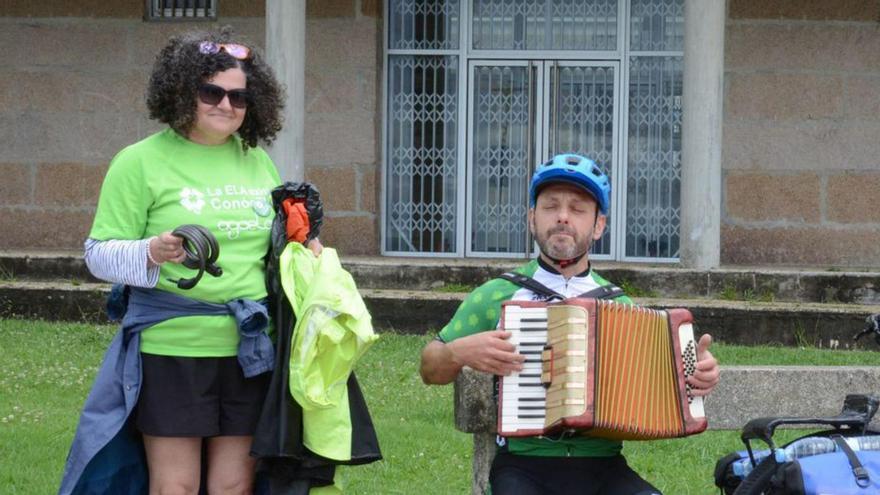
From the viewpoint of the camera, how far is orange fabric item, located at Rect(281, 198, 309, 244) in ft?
14.3

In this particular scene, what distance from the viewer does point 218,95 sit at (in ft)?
14.2

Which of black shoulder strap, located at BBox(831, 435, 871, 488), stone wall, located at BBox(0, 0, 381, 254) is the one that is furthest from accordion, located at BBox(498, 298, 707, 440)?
stone wall, located at BBox(0, 0, 381, 254)

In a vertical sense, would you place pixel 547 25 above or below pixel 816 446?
above

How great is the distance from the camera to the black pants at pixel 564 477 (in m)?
4.21

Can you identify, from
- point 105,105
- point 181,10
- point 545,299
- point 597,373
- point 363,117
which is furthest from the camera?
point 105,105

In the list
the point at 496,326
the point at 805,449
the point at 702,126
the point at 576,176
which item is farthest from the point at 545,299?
the point at 702,126

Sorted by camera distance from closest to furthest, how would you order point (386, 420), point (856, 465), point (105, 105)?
point (856, 465)
point (386, 420)
point (105, 105)

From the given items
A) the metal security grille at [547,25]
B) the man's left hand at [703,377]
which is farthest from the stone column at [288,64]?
the man's left hand at [703,377]

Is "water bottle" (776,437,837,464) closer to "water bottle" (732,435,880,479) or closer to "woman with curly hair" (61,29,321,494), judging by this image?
"water bottle" (732,435,880,479)

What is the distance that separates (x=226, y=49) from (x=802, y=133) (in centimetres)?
928

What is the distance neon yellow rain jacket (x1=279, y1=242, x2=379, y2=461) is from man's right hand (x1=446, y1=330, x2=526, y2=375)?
35cm

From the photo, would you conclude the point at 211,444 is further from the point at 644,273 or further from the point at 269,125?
the point at 644,273

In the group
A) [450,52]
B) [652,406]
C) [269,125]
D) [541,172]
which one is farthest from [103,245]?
[450,52]

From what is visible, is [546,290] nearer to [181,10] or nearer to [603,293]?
[603,293]
